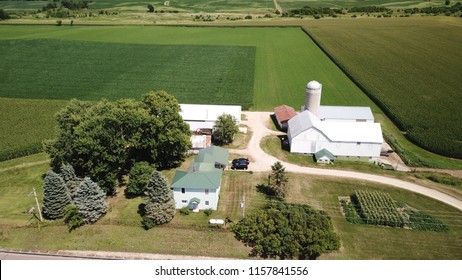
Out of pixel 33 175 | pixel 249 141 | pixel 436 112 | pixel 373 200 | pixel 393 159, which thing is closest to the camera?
pixel 373 200

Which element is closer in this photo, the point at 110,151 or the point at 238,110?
the point at 110,151

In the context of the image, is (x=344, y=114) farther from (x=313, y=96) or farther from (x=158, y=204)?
(x=158, y=204)

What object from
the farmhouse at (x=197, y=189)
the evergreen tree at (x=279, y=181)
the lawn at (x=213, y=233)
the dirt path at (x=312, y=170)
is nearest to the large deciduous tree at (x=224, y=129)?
the dirt path at (x=312, y=170)

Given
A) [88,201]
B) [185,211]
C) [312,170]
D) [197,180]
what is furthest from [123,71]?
[312,170]

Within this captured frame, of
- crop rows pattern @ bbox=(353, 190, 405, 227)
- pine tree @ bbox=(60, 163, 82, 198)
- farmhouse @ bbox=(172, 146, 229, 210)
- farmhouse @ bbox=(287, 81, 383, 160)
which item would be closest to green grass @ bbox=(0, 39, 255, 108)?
farmhouse @ bbox=(287, 81, 383, 160)

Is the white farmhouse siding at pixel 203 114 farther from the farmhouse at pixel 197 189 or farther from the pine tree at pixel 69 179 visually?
the pine tree at pixel 69 179

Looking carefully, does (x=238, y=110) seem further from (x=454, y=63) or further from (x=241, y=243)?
(x=454, y=63)

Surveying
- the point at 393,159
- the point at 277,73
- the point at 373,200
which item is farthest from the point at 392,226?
the point at 277,73
